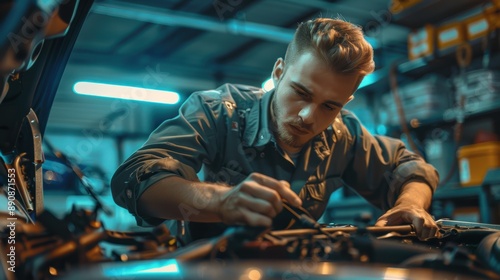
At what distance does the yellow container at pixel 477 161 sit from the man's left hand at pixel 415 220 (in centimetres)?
230

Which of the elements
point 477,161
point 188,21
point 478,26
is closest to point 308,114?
point 477,161

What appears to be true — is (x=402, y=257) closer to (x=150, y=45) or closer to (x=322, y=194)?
(x=322, y=194)

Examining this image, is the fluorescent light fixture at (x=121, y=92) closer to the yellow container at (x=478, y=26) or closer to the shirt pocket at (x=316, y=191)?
the yellow container at (x=478, y=26)

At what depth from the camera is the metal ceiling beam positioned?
4.41m

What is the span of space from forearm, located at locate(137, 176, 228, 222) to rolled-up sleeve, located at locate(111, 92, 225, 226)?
2cm

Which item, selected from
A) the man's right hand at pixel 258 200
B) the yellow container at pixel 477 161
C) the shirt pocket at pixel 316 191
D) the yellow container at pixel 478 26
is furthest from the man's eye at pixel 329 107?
the yellow container at pixel 478 26

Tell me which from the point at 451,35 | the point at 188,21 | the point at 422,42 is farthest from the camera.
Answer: the point at 188,21

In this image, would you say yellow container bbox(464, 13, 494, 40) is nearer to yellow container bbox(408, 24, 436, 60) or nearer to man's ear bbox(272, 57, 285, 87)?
yellow container bbox(408, 24, 436, 60)

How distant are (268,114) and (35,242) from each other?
92cm

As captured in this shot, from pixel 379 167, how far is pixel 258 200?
0.97 meters

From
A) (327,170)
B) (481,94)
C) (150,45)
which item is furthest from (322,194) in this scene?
(150,45)

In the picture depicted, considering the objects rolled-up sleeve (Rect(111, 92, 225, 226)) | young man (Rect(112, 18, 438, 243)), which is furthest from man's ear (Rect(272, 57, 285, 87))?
rolled-up sleeve (Rect(111, 92, 225, 226))

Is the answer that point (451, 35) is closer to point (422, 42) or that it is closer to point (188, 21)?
point (422, 42)

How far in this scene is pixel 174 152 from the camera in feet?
4.18
